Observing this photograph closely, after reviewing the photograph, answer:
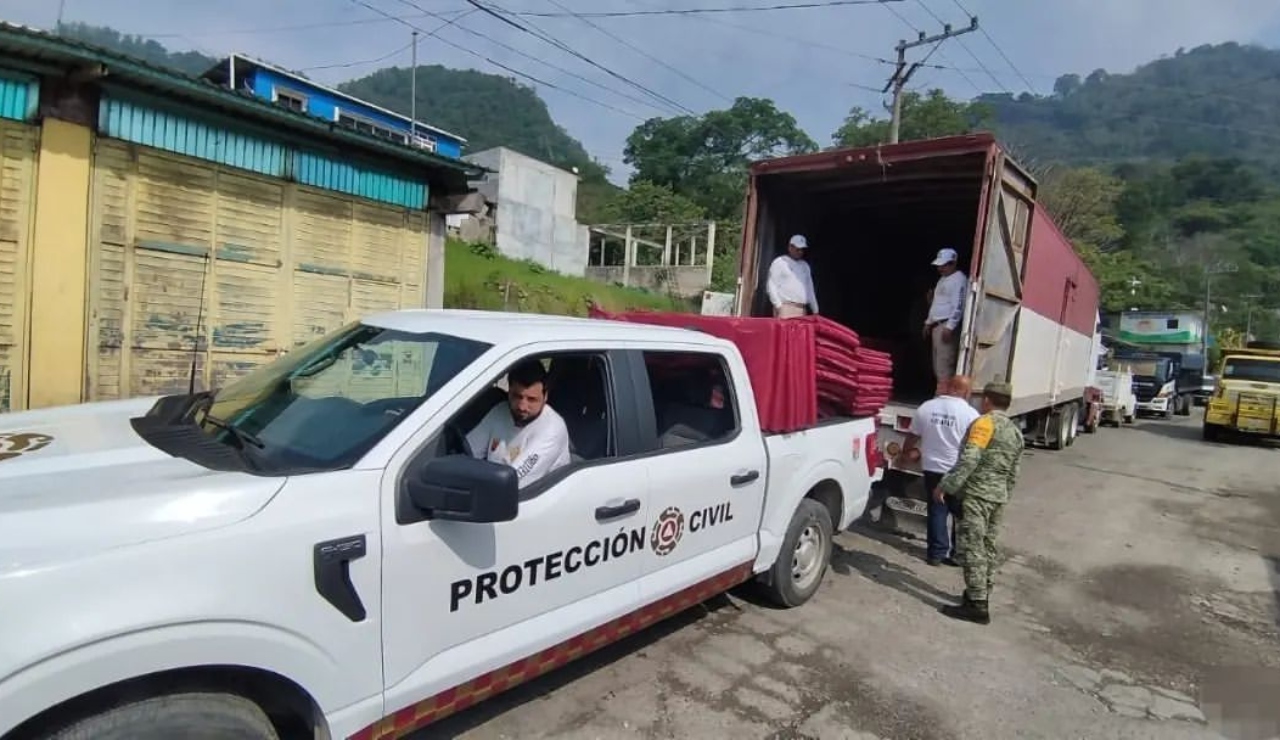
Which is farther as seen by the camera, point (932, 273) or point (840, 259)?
point (932, 273)

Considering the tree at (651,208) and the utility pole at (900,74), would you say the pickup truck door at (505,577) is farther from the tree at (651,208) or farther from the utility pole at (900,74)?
the tree at (651,208)

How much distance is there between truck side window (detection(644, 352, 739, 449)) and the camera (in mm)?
3596

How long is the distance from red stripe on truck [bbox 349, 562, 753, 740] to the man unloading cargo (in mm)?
2784

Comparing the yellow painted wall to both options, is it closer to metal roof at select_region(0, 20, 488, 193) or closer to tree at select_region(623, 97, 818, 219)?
metal roof at select_region(0, 20, 488, 193)

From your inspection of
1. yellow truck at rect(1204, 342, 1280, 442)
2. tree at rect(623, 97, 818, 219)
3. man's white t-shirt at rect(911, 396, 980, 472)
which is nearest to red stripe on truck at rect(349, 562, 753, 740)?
man's white t-shirt at rect(911, 396, 980, 472)

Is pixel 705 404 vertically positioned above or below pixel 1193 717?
above

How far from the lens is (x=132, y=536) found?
183cm

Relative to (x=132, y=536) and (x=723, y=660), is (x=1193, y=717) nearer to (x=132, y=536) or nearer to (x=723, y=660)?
(x=723, y=660)

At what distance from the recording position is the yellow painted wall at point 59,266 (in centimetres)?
639

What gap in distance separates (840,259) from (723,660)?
6700 millimetres

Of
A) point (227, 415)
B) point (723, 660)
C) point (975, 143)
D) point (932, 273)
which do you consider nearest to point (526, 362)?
point (227, 415)

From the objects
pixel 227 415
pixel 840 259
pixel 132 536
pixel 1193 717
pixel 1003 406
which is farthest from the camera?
pixel 840 259

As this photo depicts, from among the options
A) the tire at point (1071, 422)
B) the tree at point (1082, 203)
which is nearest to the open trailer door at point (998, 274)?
the tire at point (1071, 422)

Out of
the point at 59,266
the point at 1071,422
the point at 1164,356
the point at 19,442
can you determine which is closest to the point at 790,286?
the point at 19,442
